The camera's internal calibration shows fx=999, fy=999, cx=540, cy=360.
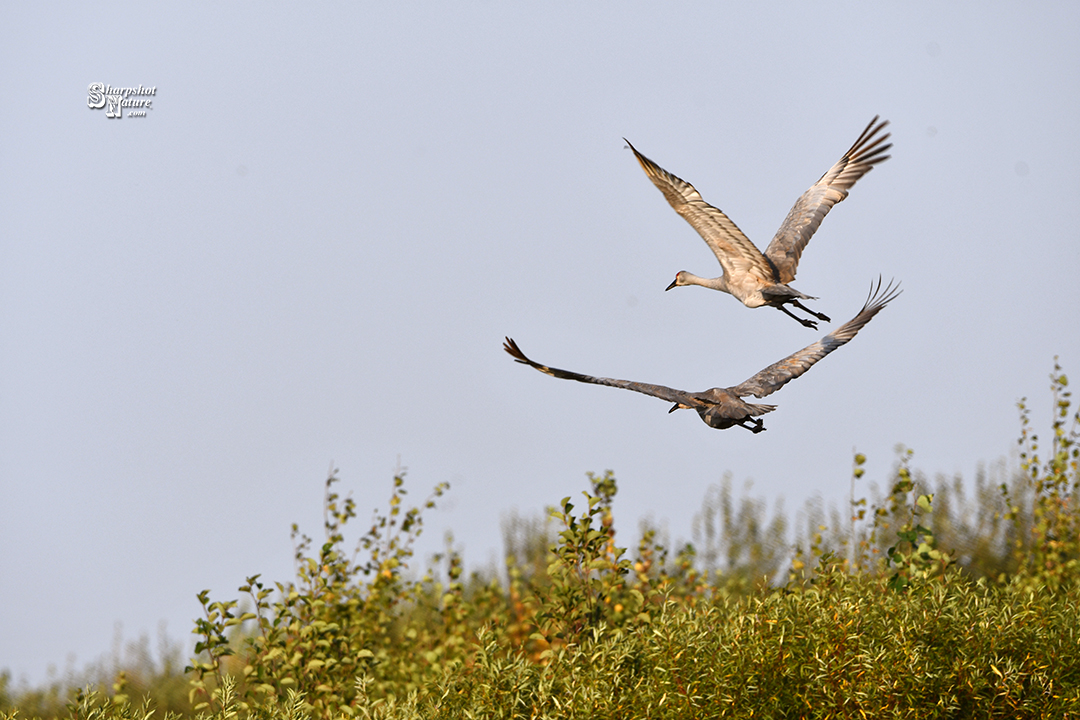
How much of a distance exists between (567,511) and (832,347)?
2738 mm

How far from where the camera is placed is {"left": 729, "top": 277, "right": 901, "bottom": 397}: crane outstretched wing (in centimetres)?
665

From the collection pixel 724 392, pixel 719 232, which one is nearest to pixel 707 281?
pixel 719 232

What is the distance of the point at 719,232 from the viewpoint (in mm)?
7941

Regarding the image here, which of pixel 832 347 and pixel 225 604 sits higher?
pixel 832 347

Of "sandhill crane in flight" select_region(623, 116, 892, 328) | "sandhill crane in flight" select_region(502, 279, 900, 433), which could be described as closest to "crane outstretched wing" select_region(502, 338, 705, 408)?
"sandhill crane in flight" select_region(502, 279, 900, 433)

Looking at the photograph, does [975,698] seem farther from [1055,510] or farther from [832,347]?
[1055,510]

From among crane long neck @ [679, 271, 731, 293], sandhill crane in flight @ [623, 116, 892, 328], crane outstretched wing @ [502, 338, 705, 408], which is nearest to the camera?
crane outstretched wing @ [502, 338, 705, 408]

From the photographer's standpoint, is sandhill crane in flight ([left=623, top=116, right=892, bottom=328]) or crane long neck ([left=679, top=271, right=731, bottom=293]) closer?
sandhill crane in flight ([left=623, top=116, right=892, bottom=328])

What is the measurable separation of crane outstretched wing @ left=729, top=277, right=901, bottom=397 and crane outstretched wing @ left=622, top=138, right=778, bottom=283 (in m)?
0.69

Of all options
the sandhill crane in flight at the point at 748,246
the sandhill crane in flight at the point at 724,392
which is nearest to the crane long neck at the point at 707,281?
the sandhill crane in flight at the point at 748,246

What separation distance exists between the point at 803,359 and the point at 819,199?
2603mm

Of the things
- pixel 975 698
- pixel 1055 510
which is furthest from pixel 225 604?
pixel 1055 510

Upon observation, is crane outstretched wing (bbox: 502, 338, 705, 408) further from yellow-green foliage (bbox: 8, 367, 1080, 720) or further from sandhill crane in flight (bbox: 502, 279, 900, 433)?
yellow-green foliage (bbox: 8, 367, 1080, 720)

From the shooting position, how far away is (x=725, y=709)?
716 centimetres
